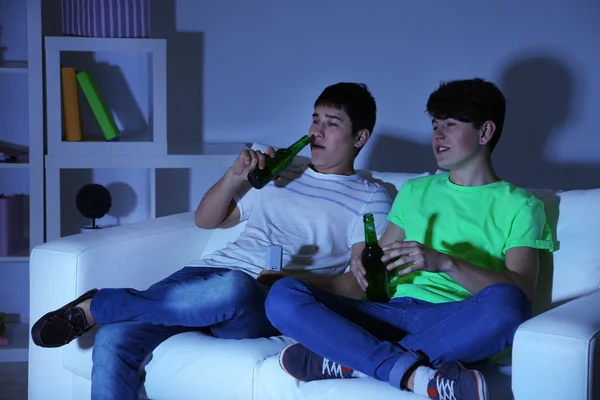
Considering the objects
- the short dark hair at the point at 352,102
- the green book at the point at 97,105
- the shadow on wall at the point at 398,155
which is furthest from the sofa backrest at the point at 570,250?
the green book at the point at 97,105

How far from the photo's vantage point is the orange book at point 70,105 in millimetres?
2969

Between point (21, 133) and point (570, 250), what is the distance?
7.25ft

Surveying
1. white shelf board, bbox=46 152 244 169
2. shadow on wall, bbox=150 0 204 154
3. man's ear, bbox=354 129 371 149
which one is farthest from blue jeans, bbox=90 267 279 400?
shadow on wall, bbox=150 0 204 154

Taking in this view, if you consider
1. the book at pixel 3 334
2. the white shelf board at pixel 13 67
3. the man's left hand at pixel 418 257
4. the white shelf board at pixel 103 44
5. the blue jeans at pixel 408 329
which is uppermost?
the white shelf board at pixel 103 44

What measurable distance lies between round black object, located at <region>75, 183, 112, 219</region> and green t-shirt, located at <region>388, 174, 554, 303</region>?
1.29 meters

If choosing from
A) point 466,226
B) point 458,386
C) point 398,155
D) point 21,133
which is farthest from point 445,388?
point 21,133

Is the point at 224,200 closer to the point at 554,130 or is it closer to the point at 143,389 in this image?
the point at 143,389

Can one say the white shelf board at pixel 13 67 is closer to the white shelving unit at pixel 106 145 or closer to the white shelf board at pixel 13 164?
the white shelving unit at pixel 106 145

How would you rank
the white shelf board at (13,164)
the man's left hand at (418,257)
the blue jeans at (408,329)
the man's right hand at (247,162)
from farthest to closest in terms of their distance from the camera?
the white shelf board at (13,164), the man's right hand at (247,162), the man's left hand at (418,257), the blue jeans at (408,329)

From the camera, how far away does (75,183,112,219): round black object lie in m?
3.05

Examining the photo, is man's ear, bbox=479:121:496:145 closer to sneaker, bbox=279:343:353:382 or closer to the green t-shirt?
the green t-shirt

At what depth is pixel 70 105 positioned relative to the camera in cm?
298

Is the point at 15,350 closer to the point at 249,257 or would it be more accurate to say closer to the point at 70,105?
the point at 70,105

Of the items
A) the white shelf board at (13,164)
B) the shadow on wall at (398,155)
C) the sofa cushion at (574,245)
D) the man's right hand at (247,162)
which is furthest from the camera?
the shadow on wall at (398,155)
